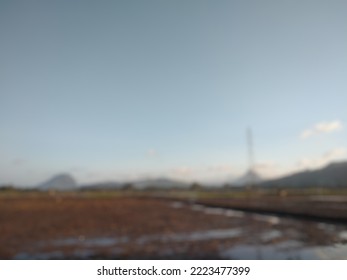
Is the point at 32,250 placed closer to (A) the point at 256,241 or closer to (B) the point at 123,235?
(B) the point at 123,235

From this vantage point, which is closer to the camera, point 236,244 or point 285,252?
point 285,252

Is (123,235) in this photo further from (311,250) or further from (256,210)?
(256,210)

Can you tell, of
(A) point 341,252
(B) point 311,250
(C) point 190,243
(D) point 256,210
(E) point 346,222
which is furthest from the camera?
(D) point 256,210

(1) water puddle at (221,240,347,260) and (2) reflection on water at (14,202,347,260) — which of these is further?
(2) reflection on water at (14,202,347,260)

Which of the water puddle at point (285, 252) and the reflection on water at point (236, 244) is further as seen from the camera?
the reflection on water at point (236, 244)

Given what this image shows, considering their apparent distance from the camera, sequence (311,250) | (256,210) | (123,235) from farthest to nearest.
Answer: (256,210) < (123,235) < (311,250)
